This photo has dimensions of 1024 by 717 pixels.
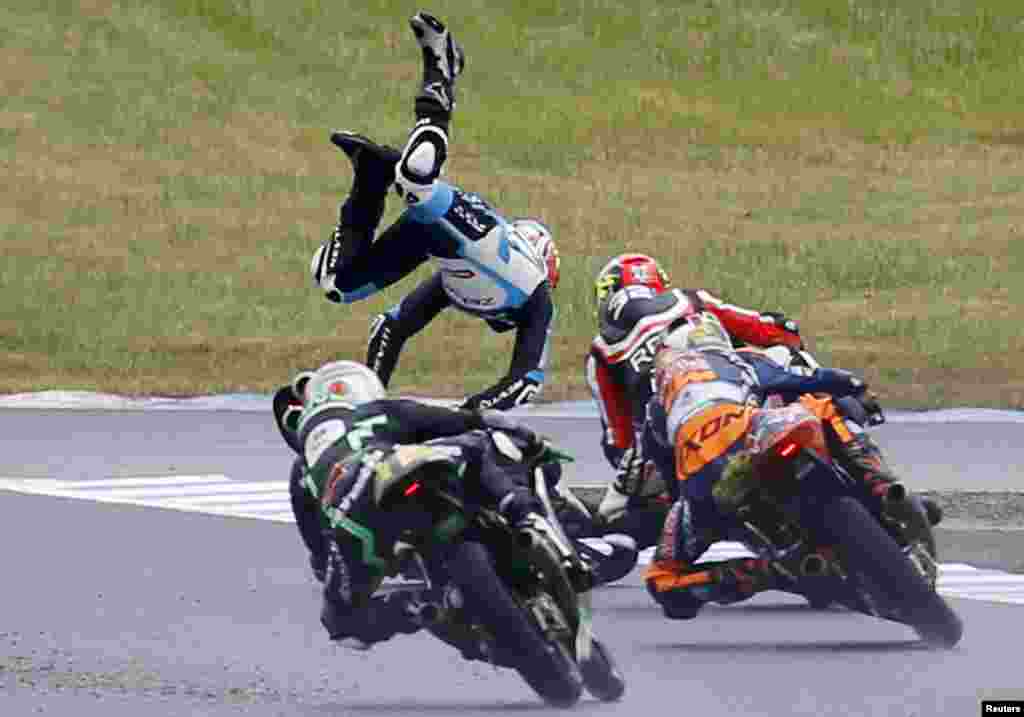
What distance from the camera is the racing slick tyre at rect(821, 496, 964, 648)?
9.94 metres

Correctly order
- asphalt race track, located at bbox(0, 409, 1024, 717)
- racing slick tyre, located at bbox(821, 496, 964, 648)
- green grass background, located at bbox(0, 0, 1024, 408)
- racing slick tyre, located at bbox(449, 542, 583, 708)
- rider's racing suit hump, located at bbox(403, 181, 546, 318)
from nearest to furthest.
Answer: racing slick tyre, located at bbox(449, 542, 583, 708) < asphalt race track, located at bbox(0, 409, 1024, 717) < racing slick tyre, located at bbox(821, 496, 964, 648) < rider's racing suit hump, located at bbox(403, 181, 546, 318) < green grass background, located at bbox(0, 0, 1024, 408)

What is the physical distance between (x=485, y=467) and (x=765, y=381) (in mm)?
2186

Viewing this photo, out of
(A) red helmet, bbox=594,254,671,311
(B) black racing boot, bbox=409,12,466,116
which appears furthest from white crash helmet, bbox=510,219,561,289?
(B) black racing boot, bbox=409,12,466,116

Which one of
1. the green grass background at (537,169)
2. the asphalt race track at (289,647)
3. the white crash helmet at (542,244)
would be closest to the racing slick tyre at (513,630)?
the asphalt race track at (289,647)

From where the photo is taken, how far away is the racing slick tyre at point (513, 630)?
894cm

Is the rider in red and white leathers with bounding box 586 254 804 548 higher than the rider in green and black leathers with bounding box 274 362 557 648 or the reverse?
the reverse

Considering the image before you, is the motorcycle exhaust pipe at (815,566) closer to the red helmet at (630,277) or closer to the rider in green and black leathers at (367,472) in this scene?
Answer: the rider in green and black leathers at (367,472)

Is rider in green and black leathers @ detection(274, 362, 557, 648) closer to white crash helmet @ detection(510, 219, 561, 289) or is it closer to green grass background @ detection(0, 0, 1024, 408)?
white crash helmet @ detection(510, 219, 561, 289)

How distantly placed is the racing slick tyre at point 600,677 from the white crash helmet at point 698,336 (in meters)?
2.12

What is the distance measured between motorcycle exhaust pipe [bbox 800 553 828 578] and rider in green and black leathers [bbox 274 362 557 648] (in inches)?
47.1

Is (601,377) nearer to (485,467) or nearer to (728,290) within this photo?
(485,467)

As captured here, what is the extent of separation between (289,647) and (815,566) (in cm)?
217

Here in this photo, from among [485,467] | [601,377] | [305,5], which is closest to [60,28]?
[305,5]

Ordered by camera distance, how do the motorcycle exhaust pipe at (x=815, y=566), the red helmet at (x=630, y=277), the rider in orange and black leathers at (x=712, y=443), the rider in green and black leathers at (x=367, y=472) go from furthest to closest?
the red helmet at (x=630, y=277)
the rider in orange and black leathers at (x=712, y=443)
the motorcycle exhaust pipe at (x=815, y=566)
the rider in green and black leathers at (x=367, y=472)
